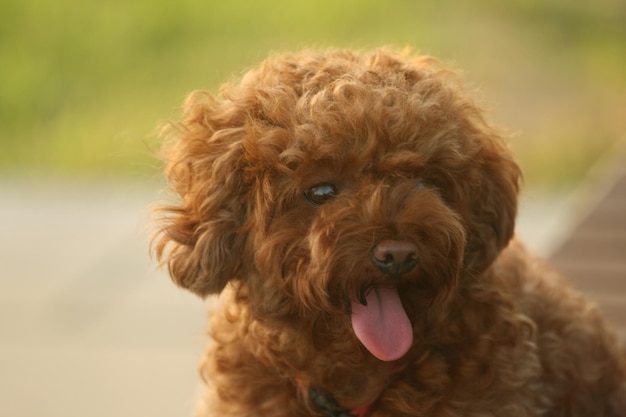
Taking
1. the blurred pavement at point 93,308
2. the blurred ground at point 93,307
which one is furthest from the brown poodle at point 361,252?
the blurred pavement at point 93,308

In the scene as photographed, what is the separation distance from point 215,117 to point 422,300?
760 millimetres

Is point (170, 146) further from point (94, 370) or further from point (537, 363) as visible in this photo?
point (94, 370)

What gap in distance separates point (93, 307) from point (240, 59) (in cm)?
381

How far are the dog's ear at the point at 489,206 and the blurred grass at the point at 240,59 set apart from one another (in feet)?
17.2

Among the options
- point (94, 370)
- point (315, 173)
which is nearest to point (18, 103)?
point (94, 370)

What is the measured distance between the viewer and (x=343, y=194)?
2.98m

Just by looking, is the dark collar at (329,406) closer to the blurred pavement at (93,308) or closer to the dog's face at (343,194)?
the dog's face at (343,194)

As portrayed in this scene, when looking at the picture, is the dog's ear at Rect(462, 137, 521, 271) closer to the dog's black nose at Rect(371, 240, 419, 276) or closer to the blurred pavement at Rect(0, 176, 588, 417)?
the dog's black nose at Rect(371, 240, 419, 276)

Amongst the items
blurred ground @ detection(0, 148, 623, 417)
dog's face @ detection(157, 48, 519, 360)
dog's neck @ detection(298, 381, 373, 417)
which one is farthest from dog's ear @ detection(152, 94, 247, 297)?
blurred ground @ detection(0, 148, 623, 417)

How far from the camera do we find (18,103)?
10203 millimetres

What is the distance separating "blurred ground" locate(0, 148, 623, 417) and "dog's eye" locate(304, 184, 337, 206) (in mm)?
2134

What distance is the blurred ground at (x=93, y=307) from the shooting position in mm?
5977

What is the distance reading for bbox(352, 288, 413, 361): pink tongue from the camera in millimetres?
2984

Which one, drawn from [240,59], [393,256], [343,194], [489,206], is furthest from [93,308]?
[393,256]
